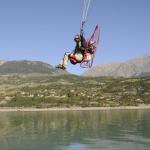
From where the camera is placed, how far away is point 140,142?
8562 centimetres

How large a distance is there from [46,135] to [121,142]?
24.9 metres

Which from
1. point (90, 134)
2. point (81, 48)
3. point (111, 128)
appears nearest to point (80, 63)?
point (81, 48)

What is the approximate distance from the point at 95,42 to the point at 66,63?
10.3 ft

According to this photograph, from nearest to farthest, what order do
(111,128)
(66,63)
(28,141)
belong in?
(66,63)
(28,141)
(111,128)

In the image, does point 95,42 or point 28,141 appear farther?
point 28,141

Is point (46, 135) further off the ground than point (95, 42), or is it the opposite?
point (95, 42)

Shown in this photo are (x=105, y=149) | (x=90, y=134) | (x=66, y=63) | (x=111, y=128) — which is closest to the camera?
(x=66, y=63)

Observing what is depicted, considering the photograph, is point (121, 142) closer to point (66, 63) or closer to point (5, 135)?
point (5, 135)

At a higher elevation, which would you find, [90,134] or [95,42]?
[95,42]

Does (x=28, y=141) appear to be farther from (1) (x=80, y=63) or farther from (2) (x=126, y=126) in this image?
(1) (x=80, y=63)

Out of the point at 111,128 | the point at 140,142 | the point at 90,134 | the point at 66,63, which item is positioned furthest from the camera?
the point at 111,128

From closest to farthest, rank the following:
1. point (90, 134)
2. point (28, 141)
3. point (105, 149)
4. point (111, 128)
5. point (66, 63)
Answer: point (66, 63) < point (105, 149) < point (28, 141) < point (90, 134) < point (111, 128)

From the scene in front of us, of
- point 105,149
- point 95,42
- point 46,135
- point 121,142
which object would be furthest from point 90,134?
point 95,42

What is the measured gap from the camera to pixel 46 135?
344 ft
